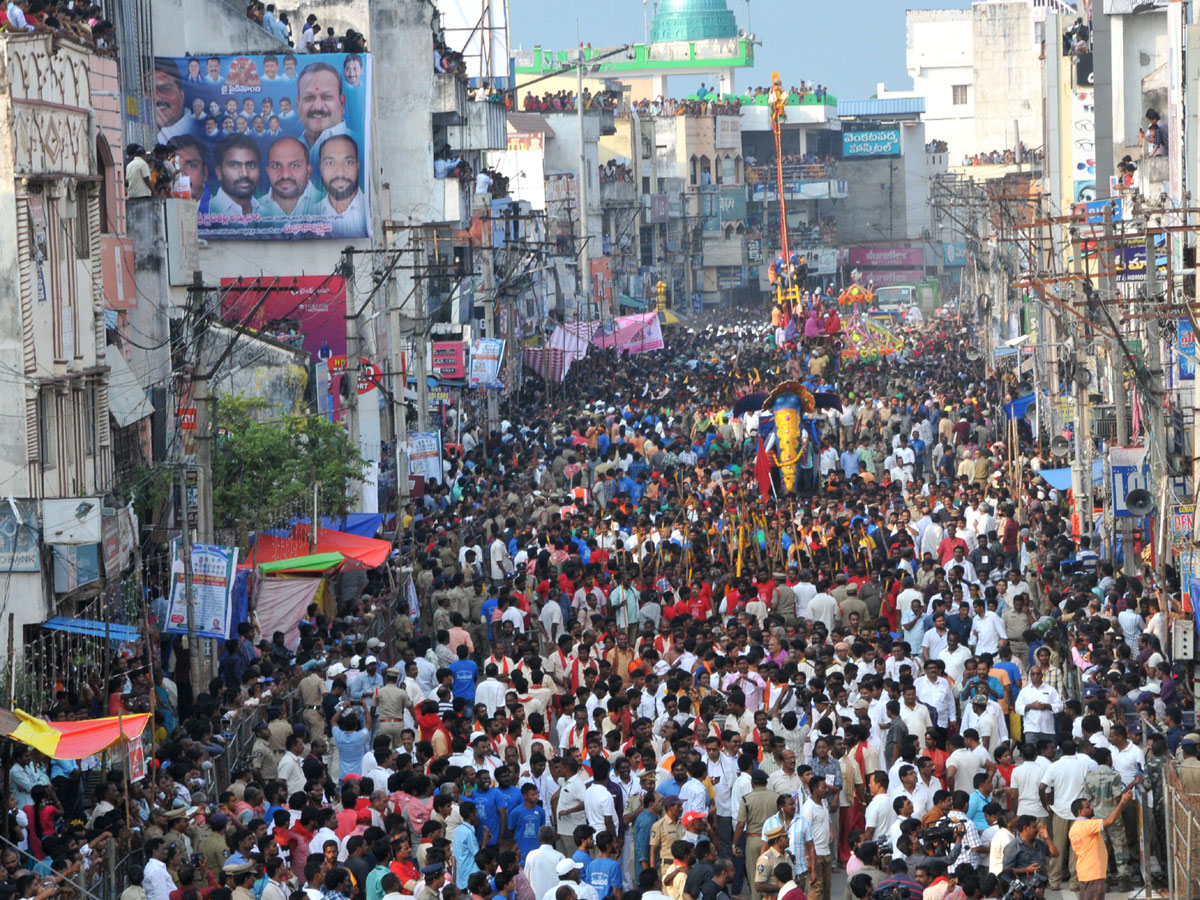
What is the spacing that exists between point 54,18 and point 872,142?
82042mm

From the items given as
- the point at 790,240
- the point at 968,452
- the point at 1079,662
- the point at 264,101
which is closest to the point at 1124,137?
the point at 968,452

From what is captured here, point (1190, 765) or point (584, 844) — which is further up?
point (1190, 765)

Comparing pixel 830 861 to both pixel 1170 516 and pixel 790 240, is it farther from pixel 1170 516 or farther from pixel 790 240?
pixel 790 240

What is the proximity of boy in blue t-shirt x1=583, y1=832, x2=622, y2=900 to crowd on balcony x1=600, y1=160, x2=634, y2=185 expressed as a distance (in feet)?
207

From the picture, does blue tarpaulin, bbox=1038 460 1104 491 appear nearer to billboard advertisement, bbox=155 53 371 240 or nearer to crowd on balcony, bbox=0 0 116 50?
billboard advertisement, bbox=155 53 371 240

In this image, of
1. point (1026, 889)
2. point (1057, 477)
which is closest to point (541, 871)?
point (1026, 889)

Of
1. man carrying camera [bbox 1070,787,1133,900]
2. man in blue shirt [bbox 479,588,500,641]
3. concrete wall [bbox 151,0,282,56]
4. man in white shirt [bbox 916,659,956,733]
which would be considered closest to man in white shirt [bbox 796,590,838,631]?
man in blue shirt [bbox 479,588,500,641]

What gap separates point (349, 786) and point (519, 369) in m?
34.7

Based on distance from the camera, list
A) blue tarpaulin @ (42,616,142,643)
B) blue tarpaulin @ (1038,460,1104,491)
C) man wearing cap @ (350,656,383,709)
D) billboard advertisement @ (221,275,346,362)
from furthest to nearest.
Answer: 1. billboard advertisement @ (221,275,346,362)
2. blue tarpaulin @ (1038,460,1104,491)
3. blue tarpaulin @ (42,616,142,643)
4. man wearing cap @ (350,656,383,709)

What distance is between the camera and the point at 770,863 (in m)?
11.6

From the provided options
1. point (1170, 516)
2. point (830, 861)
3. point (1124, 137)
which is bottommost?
point (830, 861)

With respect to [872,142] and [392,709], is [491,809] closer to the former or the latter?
[392,709]

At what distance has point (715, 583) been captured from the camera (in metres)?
20.6

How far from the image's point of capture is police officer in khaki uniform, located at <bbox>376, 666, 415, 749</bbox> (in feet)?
51.5
